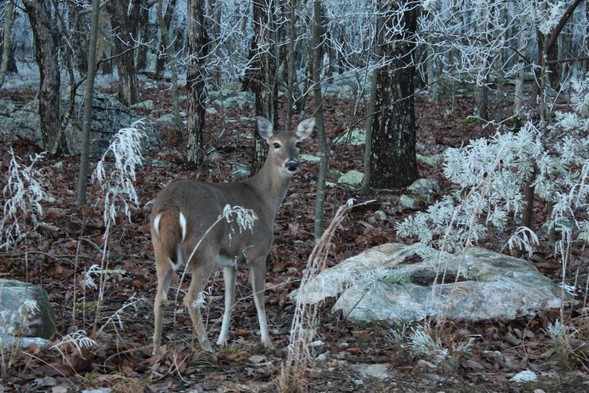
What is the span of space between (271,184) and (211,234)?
1.40 meters

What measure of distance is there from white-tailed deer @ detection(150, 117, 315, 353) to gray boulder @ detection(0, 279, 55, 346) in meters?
0.81

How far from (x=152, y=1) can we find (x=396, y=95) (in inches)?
527

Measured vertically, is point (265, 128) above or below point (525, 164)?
above

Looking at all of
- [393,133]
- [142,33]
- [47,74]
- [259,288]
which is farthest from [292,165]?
[142,33]

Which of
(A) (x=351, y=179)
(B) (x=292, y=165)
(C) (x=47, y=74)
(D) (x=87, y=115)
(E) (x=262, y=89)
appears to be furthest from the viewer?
(C) (x=47, y=74)

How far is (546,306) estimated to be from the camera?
6.42m

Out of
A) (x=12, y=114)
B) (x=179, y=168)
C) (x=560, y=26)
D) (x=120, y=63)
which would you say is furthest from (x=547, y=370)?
(x=120, y=63)

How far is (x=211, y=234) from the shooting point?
19.6 feet

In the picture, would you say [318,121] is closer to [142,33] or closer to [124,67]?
[124,67]

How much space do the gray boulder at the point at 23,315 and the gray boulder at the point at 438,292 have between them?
2.00 m

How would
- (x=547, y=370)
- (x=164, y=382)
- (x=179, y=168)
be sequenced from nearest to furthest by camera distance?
1. (x=164, y=382)
2. (x=547, y=370)
3. (x=179, y=168)

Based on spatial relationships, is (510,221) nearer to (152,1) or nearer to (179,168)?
(179,168)

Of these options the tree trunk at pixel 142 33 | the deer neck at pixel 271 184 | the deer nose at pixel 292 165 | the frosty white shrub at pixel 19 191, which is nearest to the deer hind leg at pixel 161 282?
the frosty white shrub at pixel 19 191

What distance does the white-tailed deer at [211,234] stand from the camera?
574 centimetres
